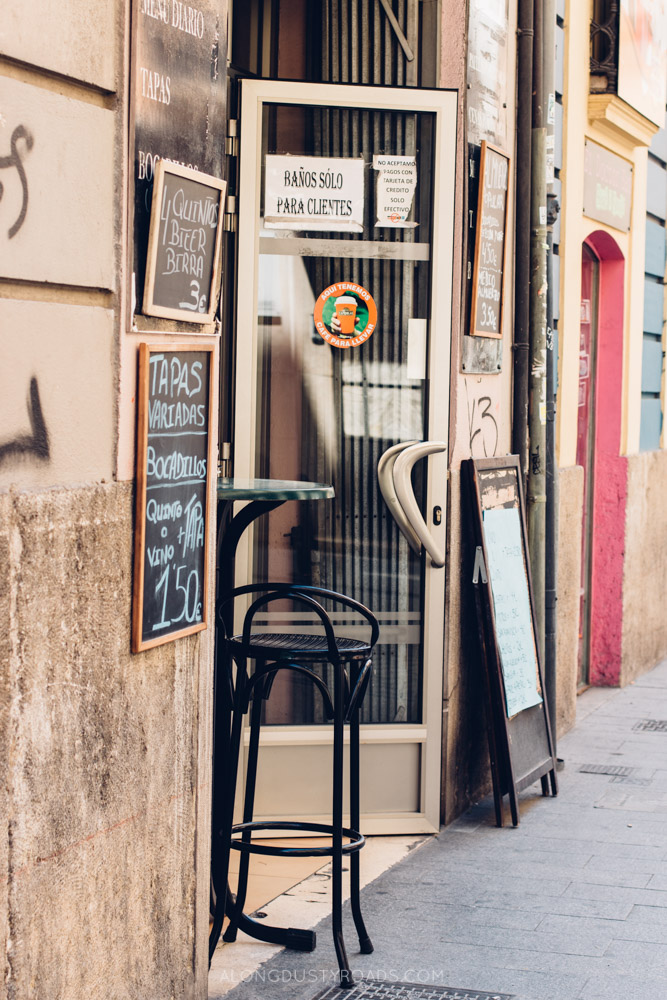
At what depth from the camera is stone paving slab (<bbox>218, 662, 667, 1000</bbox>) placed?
4.08m

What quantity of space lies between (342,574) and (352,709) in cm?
161

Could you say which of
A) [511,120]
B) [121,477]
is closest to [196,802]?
[121,477]

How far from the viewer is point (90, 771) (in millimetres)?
3230

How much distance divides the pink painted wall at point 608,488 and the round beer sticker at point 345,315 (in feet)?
12.2

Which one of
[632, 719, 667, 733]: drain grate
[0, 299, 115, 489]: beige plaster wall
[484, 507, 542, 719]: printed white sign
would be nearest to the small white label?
[484, 507, 542, 719]: printed white sign

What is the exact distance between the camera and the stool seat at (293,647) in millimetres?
3932

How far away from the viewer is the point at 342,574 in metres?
5.71

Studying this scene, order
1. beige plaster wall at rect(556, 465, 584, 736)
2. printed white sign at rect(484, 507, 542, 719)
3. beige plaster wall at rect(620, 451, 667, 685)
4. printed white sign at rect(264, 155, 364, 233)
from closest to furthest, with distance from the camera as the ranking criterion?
printed white sign at rect(264, 155, 364, 233)
printed white sign at rect(484, 507, 542, 719)
beige plaster wall at rect(556, 465, 584, 736)
beige plaster wall at rect(620, 451, 667, 685)

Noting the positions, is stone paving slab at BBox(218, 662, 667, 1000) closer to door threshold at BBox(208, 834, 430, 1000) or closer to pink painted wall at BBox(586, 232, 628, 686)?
door threshold at BBox(208, 834, 430, 1000)

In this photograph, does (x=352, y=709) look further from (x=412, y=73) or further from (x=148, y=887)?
(x=412, y=73)

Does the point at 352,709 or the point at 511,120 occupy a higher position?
the point at 511,120

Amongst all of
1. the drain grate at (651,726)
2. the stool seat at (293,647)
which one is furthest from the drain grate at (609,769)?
the stool seat at (293,647)

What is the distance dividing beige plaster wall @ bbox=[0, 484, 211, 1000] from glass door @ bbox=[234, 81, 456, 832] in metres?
1.78

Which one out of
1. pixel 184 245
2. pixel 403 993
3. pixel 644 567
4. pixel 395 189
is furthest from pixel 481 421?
pixel 644 567
